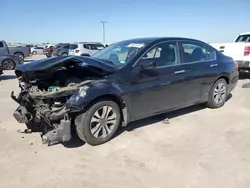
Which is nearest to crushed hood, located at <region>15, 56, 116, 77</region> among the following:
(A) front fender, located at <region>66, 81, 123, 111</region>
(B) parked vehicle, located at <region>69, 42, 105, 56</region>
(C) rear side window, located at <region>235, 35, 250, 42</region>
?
(A) front fender, located at <region>66, 81, 123, 111</region>

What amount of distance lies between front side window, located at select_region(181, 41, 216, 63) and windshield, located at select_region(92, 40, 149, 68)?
3.07ft

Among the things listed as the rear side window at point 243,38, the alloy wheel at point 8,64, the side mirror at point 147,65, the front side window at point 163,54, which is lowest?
the alloy wheel at point 8,64

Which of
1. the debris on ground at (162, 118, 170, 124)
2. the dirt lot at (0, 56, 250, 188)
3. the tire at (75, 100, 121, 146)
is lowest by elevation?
the dirt lot at (0, 56, 250, 188)

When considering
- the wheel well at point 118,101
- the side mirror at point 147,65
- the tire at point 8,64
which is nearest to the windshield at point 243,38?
the side mirror at point 147,65

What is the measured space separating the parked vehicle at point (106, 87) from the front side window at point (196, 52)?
0.02 m

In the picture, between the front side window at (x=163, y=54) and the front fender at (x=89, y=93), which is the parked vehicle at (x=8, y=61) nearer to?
the front side window at (x=163, y=54)

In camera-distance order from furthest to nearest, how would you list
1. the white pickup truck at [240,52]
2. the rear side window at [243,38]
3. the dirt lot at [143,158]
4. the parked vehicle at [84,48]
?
the parked vehicle at [84,48] < the rear side window at [243,38] < the white pickup truck at [240,52] < the dirt lot at [143,158]

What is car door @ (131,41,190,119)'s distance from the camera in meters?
4.64

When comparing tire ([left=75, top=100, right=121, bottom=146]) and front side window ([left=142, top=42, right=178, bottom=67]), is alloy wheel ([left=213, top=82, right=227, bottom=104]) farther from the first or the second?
tire ([left=75, top=100, right=121, bottom=146])

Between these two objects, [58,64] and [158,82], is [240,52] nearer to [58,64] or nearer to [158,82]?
[158,82]

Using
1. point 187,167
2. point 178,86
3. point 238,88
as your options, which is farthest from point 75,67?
point 238,88

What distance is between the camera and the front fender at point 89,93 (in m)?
3.96

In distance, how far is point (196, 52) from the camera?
228 inches

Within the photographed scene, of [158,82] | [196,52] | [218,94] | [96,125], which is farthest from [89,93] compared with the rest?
[218,94]
